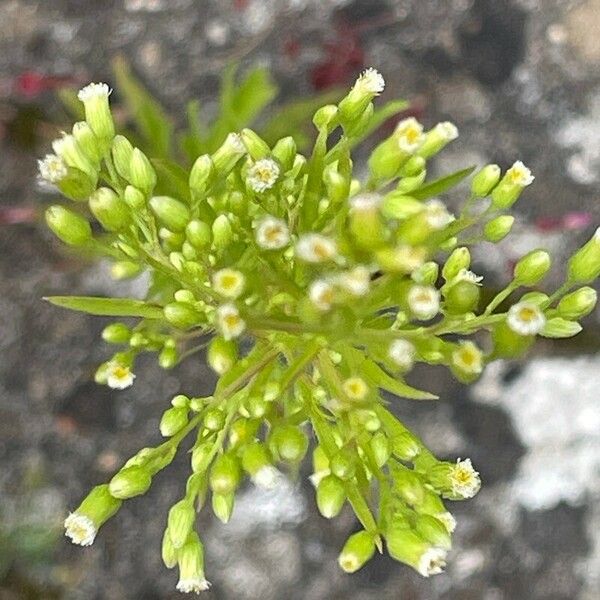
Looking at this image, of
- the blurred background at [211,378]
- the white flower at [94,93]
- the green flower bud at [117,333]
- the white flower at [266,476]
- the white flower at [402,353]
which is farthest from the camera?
the blurred background at [211,378]

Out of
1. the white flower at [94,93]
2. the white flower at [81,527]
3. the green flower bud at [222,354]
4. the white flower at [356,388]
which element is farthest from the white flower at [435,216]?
the white flower at [81,527]

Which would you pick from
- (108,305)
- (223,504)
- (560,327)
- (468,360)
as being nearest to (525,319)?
(468,360)

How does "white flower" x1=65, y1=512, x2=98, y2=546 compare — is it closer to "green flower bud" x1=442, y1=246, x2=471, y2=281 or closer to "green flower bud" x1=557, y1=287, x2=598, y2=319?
"green flower bud" x1=442, y1=246, x2=471, y2=281

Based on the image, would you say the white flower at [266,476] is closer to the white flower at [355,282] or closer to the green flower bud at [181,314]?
the green flower bud at [181,314]

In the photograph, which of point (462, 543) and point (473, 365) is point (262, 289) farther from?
point (462, 543)

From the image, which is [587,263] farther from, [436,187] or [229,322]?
[229,322]

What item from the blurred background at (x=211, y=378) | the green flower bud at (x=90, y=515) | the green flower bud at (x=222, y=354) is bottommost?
the blurred background at (x=211, y=378)

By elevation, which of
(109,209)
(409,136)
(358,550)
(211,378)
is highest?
(109,209)
